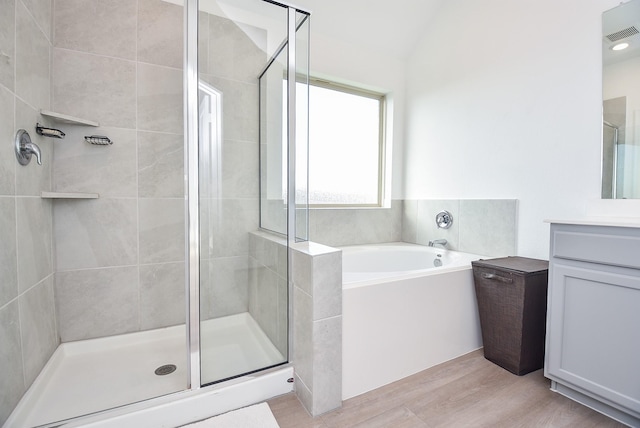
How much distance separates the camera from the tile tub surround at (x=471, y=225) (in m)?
2.08

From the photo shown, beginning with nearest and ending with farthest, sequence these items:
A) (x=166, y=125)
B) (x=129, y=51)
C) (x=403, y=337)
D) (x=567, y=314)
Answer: (x=567, y=314) → (x=403, y=337) → (x=129, y=51) → (x=166, y=125)

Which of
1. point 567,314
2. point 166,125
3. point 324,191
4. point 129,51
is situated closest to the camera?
point 567,314

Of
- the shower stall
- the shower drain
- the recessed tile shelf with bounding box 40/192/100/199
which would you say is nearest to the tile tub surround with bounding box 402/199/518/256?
the shower stall

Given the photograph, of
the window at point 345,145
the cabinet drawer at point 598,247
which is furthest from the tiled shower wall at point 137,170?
the cabinet drawer at point 598,247

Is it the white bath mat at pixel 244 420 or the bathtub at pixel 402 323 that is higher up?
the bathtub at pixel 402 323

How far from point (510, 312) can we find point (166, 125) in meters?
2.49

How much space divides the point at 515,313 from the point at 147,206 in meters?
2.40

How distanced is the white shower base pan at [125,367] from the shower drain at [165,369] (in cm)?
3

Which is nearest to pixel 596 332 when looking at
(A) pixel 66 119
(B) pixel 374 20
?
(B) pixel 374 20

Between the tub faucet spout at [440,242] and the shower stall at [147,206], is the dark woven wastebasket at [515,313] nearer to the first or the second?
the tub faucet spout at [440,242]

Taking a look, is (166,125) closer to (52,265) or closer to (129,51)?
(129,51)

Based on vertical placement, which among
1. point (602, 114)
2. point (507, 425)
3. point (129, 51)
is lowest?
point (507, 425)

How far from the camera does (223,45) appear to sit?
5.20 ft

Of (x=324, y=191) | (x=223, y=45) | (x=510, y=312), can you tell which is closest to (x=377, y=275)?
(x=510, y=312)
